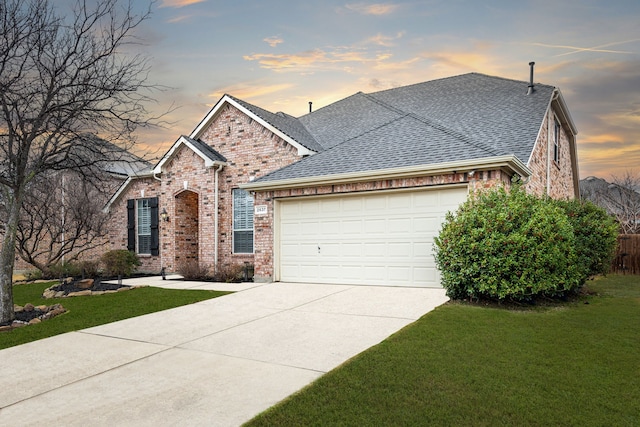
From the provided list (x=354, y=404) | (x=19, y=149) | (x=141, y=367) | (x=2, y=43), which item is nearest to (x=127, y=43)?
(x=2, y=43)

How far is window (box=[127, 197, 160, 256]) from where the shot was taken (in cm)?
1627

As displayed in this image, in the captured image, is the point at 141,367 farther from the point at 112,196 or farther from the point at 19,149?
the point at 112,196

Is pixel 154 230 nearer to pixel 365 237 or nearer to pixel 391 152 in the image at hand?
pixel 365 237

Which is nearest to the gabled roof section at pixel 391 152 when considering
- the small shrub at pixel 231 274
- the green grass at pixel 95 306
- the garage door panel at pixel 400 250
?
the garage door panel at pixel 400 250

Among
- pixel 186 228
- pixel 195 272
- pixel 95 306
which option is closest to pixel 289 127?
pixel 186 228

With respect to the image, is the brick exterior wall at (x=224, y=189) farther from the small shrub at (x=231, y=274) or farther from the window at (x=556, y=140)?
the small shrub at (x=231, y=274)

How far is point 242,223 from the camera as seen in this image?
14.0 metres

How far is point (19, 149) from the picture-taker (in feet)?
24.4

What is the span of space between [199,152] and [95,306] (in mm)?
6893

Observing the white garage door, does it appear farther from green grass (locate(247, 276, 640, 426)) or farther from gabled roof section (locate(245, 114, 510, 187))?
green grass (locate(247, 276, 640, 426))

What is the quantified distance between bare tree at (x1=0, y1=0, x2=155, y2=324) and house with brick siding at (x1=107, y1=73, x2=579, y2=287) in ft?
14.3

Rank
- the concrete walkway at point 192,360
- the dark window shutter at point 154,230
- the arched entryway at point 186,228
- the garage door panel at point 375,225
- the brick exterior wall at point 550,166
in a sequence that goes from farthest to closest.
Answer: the dark window shutter at point 154,230 < the arched entryway at point 186,228 < the brick exterior wall at point 550,166 < the garage door panel at point 375,225 < the concrete walkway at point 192,360

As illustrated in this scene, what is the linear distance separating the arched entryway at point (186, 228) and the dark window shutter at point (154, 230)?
53.1 inches

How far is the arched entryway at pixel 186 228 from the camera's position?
1526cm
